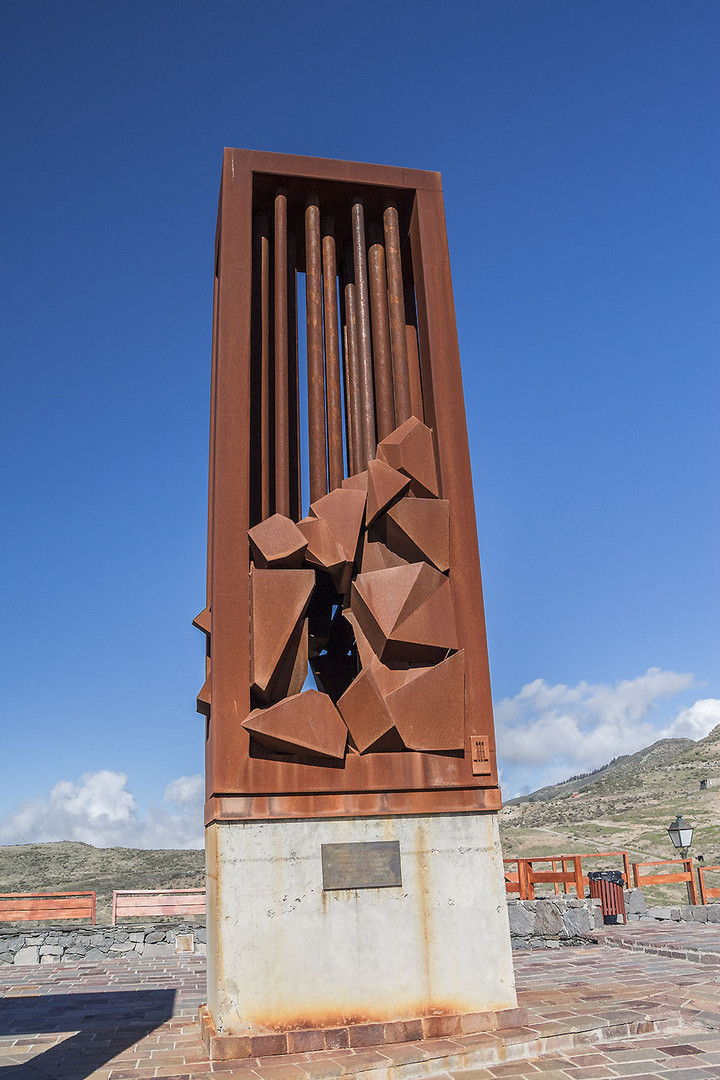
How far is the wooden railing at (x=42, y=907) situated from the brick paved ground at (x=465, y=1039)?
15.1 ft

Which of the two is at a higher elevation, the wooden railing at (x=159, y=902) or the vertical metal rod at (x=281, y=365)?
the vertical metal rod at (x=281, y=365)

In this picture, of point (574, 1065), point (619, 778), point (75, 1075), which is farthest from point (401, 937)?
point (619, 778)

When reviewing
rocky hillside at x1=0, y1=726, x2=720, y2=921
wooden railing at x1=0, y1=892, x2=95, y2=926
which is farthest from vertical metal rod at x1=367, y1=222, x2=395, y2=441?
rocky hillside at x1=0, y1=726, x2=720, y2=921

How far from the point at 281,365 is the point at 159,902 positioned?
1020 cm

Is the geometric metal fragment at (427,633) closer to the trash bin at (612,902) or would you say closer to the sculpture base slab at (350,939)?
the sculpture base slab at (350,939)

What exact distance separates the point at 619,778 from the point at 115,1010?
52878 mm

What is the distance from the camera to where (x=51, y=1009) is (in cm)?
841

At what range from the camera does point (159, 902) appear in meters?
14.3

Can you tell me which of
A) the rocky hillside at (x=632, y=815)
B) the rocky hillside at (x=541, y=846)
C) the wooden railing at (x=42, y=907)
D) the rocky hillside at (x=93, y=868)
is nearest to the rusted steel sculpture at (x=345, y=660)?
the wooden railing at (x=42, y=907)

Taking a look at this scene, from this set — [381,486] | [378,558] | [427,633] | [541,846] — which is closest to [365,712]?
[427,633]

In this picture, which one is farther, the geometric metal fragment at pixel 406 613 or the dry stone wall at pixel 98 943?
the dry stone wall at pixel 98 943

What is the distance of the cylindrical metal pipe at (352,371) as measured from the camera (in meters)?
8.80

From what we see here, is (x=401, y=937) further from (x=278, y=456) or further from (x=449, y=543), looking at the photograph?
(x=278, y=456)

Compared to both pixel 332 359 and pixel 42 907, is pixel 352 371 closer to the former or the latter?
pixel 332 359
